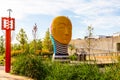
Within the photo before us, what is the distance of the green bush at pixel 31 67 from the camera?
1496 cm

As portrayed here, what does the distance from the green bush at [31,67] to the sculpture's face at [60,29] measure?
1245cm

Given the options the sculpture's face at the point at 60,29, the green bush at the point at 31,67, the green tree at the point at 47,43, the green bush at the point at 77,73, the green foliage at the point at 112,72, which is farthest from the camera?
the green tree at the point at 47,43

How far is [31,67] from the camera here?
15.4 m

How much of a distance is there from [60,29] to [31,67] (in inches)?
542

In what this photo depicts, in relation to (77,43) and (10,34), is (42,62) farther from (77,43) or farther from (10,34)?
(77,43)

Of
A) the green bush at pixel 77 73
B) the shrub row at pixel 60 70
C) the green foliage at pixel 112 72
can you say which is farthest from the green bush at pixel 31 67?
the green foliage at pixel 112 72

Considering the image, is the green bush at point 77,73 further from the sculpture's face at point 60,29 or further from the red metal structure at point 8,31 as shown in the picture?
the sculpture's face at point 60,29

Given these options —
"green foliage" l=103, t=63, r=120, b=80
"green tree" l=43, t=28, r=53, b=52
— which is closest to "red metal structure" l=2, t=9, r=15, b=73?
"green foliage" l=103, t=63, r=120, b=80

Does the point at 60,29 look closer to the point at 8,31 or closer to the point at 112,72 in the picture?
the point at 8,31

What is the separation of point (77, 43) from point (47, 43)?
16.3ft

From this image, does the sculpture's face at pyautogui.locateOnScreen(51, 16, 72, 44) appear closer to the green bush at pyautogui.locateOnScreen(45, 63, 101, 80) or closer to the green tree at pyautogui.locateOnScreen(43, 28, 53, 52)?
the green bush at pyautogui.locateOnScreen(45, 63, 101, 80)

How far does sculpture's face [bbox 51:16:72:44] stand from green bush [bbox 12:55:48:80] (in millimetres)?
12447

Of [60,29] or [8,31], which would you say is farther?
[60,29]

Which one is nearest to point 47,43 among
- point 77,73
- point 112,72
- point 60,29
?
point 60,29
